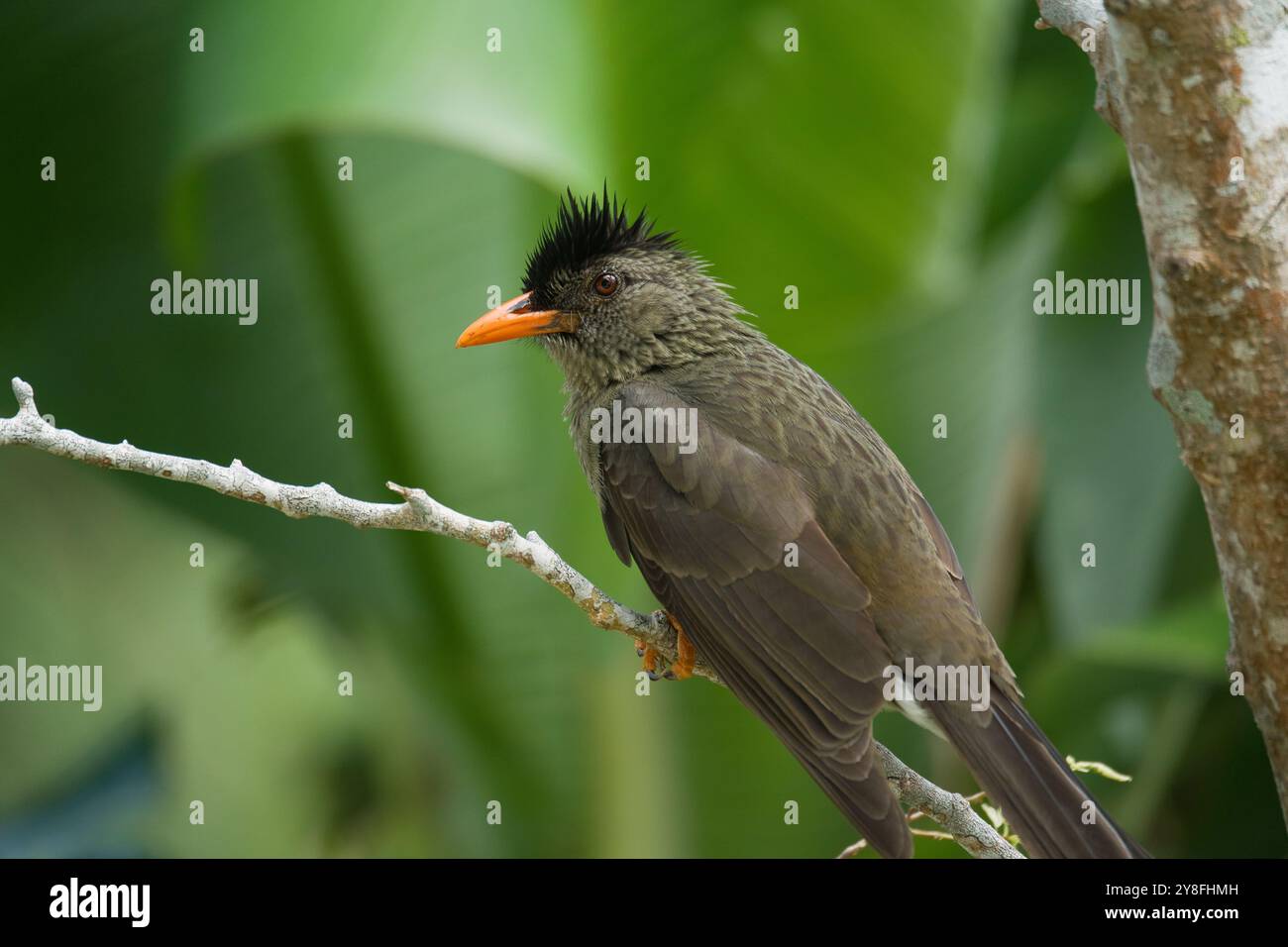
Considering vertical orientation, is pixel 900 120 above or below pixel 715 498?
above

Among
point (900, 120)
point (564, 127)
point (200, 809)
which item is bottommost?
point (200, 809)

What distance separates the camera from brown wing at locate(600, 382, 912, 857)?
3.10 m

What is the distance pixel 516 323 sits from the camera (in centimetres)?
406

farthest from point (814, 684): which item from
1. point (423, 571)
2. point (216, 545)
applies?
point (216, 545)

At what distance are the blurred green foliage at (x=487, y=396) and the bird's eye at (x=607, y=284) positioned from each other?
0.97 feet

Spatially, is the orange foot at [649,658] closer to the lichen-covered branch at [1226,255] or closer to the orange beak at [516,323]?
the orange beak at [516,323]

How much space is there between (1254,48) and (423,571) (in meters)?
3.05

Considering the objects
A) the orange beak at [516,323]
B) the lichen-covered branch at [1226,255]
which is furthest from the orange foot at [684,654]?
the lichen-covered branch at [1226,255]

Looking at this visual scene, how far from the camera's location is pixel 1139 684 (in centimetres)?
537

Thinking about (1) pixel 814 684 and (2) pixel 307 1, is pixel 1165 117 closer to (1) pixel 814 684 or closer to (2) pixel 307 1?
(1) pixel 814 684

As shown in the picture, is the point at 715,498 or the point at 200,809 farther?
the point at 200,809

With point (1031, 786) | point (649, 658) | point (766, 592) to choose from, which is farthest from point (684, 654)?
point (1031, 786)

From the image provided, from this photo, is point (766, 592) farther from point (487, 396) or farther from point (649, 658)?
point (487, 396)

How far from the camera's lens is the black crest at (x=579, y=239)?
4.14 meters
